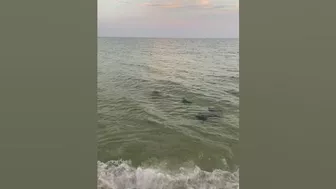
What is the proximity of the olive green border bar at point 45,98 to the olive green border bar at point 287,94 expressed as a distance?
4.19ft

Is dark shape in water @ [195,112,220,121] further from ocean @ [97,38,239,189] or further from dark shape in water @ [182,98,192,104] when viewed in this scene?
dark shape in water @ [182,98,192,104]

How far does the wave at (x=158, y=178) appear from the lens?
9.71 feet

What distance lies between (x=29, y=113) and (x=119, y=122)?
2.05 metres

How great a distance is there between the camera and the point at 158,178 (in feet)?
9.93

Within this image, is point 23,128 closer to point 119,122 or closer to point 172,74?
point 119,122

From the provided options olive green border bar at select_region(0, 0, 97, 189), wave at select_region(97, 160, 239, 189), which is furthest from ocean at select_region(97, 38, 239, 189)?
olive green border bar at select_region(0, 0, 97, 189)

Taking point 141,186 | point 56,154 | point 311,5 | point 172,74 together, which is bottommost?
point 141,186

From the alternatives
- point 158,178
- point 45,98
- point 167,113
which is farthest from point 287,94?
point 167,113

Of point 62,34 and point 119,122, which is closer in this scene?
point 62,34

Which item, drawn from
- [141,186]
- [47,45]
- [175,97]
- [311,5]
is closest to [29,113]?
[47,45]

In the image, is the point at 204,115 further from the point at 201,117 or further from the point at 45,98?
the point at 45,98

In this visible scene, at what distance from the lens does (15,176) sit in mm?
2377

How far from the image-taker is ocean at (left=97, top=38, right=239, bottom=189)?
3158mm

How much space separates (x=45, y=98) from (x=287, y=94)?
1.93m
